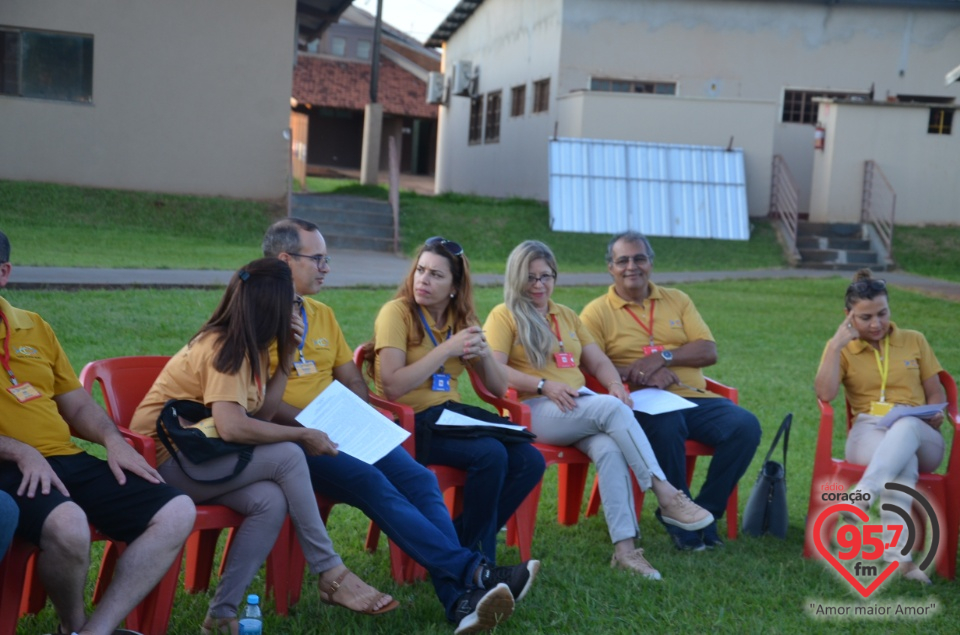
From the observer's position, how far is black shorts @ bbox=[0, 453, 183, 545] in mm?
3238

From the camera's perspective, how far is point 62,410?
11.8ft

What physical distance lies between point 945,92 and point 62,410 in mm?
21689

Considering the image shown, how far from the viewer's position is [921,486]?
192 inches

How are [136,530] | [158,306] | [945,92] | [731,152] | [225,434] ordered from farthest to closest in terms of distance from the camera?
[945,92], [731,152], [158,306], [225,434], [136,530]

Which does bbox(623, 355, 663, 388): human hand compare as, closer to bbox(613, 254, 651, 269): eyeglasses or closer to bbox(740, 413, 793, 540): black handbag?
bbox(613, 254, 651, 269): eyeglasses

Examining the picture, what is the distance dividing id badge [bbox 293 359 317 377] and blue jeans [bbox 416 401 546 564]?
0.50 m

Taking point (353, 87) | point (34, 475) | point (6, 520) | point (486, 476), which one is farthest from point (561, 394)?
point (353, 87)

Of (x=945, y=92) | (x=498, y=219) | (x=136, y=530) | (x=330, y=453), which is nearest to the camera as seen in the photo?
(x=136, y=530)

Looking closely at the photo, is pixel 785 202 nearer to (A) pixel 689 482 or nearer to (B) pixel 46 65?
(B) pixel 46 65

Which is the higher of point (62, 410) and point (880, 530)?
point (62, 410)

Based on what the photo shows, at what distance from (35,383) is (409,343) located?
65.2 inches

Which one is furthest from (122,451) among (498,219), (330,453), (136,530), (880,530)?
(498,219)

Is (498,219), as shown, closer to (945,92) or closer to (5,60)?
(5,60)

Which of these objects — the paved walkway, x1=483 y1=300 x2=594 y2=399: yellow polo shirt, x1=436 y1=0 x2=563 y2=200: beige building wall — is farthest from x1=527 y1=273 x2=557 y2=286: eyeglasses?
x1=436 y1=0 x2=563 y2=200: beige building wall
